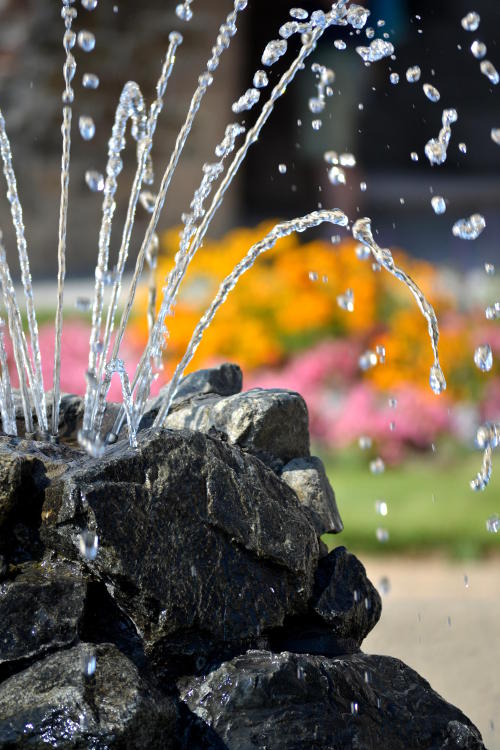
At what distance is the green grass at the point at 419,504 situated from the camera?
3.58 meters

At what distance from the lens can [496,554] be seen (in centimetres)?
355

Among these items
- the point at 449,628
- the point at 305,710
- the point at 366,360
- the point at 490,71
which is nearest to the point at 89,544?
the point at 305,710

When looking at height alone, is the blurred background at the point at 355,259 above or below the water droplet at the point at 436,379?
Result: below

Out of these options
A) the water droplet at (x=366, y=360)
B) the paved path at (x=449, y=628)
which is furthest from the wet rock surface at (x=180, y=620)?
the water droplet at (x=366, y=360)

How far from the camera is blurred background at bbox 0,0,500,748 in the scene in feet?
11.5

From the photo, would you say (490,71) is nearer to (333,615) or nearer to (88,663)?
(333,615)

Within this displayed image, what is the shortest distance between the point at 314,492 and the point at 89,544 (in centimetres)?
54

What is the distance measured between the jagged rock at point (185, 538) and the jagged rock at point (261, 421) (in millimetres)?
223

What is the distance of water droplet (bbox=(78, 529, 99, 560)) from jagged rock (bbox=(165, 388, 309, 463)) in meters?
0.44

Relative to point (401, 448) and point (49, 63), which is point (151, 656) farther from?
point (49, 63)

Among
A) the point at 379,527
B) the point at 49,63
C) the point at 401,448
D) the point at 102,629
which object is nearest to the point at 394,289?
the point at 401,448

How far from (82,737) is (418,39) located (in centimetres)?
896

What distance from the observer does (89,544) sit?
156 cm

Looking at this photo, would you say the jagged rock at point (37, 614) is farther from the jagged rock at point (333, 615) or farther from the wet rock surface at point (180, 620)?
the jagged rock at point (333, 615)
